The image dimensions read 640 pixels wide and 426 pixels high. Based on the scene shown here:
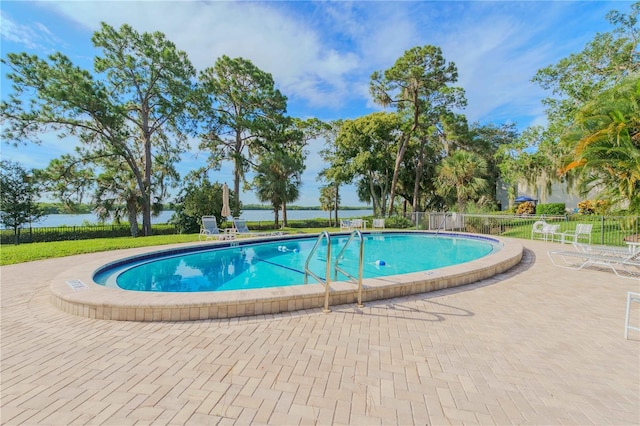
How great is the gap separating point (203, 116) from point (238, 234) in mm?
12605

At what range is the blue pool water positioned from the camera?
6.44 m

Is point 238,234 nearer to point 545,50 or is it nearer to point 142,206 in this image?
point 142,206

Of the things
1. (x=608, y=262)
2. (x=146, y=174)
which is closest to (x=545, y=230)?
(x=608, y=262)

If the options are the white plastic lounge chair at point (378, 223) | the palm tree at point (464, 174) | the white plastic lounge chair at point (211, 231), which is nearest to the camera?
the white plastic lounge chair at point (211, 231)

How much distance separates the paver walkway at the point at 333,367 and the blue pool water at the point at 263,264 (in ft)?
8.33

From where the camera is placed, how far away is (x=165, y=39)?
18.2 metres

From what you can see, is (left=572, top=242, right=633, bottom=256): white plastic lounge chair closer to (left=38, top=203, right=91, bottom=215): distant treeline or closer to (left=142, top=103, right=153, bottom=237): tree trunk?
(left=142, top=103, right=153, bottom=237): tree trunk

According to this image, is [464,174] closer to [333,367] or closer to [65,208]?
[333,367]

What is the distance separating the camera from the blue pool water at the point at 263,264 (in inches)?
254

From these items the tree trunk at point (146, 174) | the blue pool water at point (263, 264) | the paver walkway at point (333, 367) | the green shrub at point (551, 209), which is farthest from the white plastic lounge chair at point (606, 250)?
the tree trunk at point (146, 174)

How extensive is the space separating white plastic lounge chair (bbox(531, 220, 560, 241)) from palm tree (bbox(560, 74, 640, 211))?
2.14 metres

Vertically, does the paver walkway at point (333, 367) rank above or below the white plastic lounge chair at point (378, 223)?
below

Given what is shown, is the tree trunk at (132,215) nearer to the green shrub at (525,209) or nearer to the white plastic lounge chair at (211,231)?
the white plastic lounge chair at (211,231)

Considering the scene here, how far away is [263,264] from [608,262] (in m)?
8.21
